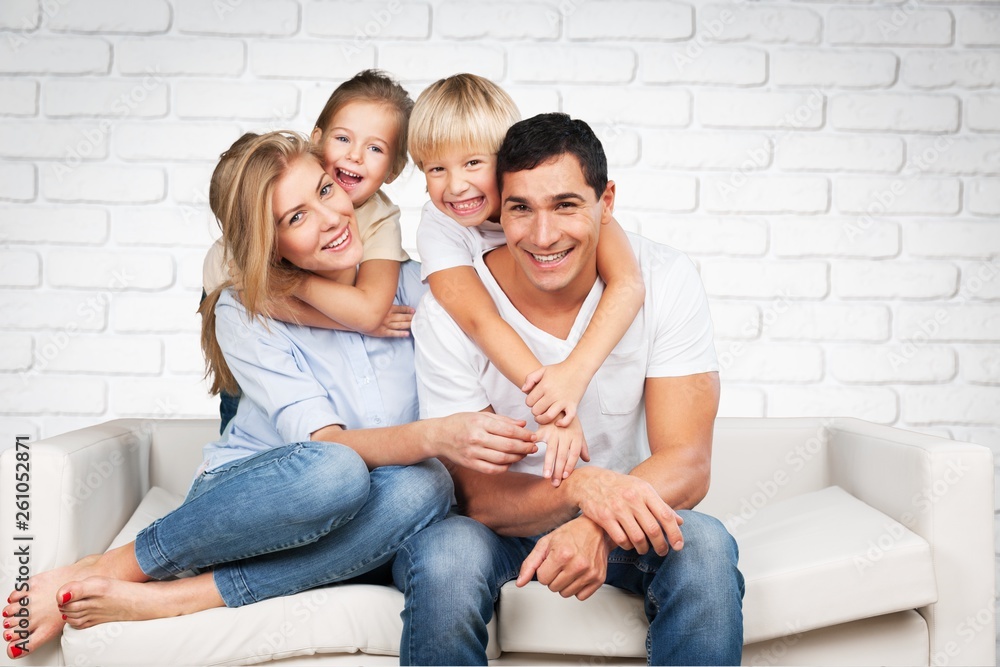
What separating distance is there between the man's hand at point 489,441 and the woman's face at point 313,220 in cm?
46

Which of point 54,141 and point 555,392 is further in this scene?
point 54,141

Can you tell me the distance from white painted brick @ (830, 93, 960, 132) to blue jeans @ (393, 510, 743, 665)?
1.51 m

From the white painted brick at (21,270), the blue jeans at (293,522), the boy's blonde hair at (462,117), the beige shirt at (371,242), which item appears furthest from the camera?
the white painted brick at (21,270)

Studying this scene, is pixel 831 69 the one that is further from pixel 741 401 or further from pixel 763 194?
pixel 741 401

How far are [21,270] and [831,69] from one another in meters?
2.23

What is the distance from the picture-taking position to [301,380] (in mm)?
1841

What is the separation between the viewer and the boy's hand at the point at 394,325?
1951mm

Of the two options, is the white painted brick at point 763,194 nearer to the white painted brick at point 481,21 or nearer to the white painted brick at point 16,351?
the white painted brick at point 481,21

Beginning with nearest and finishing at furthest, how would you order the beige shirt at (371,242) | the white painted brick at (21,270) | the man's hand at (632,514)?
the man's hand at (632,514), the beige shirt at (371,242), the white painted brick at (21,270)

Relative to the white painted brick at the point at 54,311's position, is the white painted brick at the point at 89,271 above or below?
above

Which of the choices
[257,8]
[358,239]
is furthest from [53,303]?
[358,239]

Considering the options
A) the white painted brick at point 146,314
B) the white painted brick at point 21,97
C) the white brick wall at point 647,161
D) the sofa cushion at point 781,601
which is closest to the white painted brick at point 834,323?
the white brick wall at point 647,161

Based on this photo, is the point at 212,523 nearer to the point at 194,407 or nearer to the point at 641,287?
the point at 641,287

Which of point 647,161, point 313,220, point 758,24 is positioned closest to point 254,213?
point 313,220
